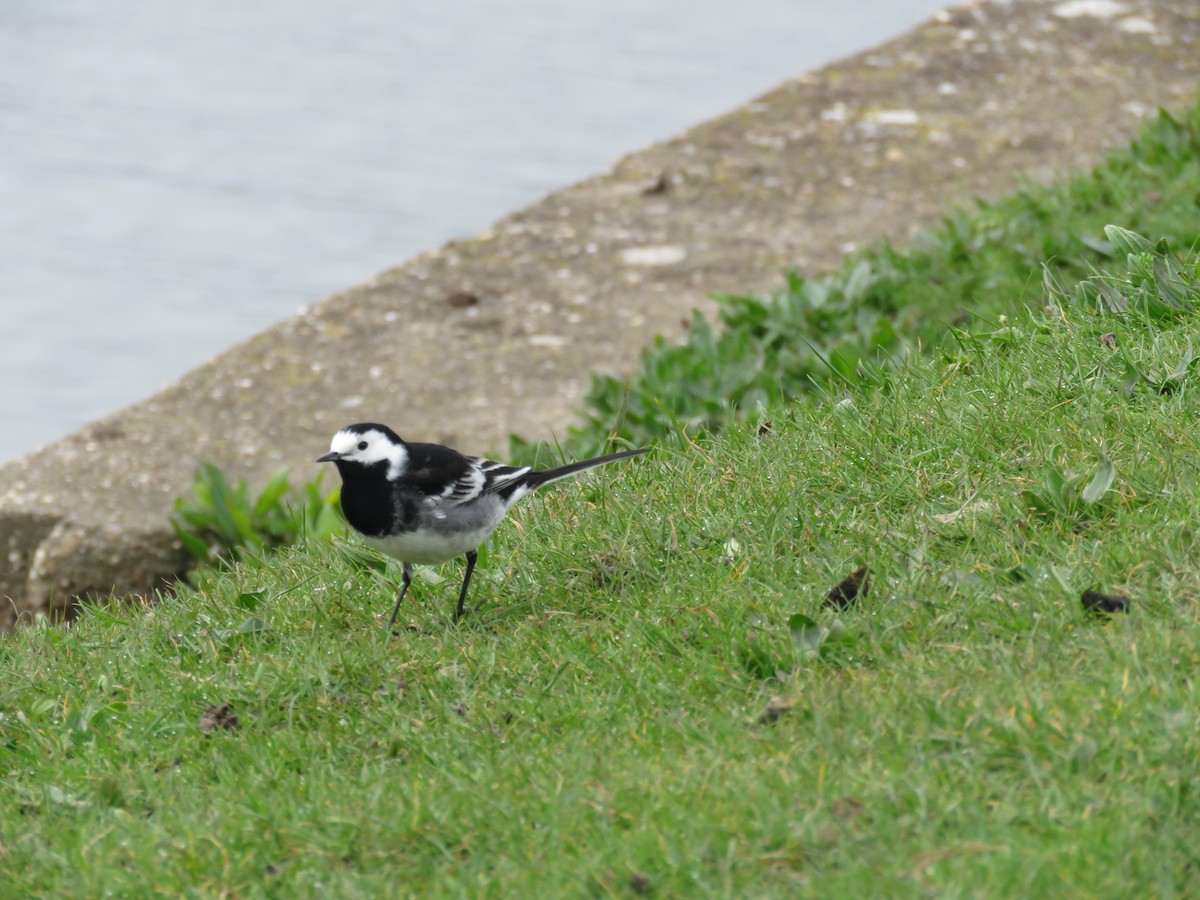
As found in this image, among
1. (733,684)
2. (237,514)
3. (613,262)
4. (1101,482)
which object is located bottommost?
(237,514)

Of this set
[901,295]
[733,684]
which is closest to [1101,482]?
[733,684]

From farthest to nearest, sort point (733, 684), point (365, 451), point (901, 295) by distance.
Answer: point (901, 295)
point (365, 451)
point (733, 684)

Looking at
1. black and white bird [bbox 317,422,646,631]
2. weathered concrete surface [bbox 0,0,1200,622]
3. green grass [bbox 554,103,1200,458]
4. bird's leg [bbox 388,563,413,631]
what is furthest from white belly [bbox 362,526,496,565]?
weathered concrete surface [bbox 0,0,1200,622]

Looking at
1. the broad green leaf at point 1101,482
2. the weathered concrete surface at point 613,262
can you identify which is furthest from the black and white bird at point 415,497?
the weathered concrete surface at point 613,262

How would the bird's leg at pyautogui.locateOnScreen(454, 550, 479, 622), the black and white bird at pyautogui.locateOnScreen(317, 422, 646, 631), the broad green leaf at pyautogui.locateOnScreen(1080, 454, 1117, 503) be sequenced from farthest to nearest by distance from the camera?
the bird's leg at pyautogui.locateOnScreen(454, 550, 479, 622)
the black and white bird at pyautogui.locateOnScreen(317, 422, 646, 631)
the broad green leaf at pyautogui.locateOnScreen(1080, 454, 1117, 503)

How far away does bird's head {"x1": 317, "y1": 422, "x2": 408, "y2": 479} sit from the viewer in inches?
189

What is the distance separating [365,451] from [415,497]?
0.87ft

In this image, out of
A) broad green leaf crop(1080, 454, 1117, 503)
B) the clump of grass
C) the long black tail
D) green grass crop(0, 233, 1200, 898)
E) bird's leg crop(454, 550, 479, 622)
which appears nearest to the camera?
green grass crop(0, 233, 1200, 898)

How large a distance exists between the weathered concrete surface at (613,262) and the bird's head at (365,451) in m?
2.25

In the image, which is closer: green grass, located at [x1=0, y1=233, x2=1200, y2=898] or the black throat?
green grass, located at [x1=0, y1=233, x2=1200, y2=898]

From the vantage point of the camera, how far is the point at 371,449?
4844 millimetres

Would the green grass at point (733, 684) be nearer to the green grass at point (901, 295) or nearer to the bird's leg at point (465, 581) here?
the bird's leg at point (465, 581)

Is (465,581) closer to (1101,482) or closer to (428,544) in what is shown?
(428,544)

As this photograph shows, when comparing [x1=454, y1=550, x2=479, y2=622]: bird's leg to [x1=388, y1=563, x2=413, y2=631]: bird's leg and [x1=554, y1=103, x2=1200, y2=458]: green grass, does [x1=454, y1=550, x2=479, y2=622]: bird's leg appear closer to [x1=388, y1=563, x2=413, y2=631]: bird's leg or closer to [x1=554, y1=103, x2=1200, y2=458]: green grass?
[x1=388, y1=563, x2=413, y2=631]: bird's leg
